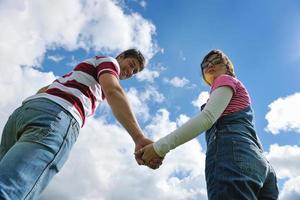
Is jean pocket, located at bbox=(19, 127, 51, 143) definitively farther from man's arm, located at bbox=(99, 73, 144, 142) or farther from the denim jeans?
→ the denim jeans

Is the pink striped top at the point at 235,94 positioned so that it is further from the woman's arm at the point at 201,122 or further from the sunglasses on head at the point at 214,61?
the sunglasses on head at the point at 214,61

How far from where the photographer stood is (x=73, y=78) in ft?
14.8

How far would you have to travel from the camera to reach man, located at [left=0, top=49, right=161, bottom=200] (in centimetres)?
344

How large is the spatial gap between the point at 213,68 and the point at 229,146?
159 centimetres

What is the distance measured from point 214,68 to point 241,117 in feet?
3.73

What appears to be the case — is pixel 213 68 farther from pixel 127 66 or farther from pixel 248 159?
pixel 248 159

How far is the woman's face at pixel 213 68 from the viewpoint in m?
5.15

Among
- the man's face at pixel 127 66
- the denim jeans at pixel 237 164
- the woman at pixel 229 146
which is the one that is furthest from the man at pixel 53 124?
the denim jeans at pixel 237 164

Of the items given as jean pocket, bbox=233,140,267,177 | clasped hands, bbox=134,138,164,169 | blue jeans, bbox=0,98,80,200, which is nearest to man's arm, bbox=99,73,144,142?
clasped hands, bbox=134,138,164,169

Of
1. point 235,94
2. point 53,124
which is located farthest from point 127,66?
point 53,124

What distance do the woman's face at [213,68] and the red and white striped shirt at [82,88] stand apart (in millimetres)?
1294

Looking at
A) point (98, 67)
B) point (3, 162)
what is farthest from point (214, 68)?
point (3, 162)

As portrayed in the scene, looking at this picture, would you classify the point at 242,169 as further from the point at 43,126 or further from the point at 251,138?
the point at 43,126

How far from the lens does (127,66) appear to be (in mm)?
5590
